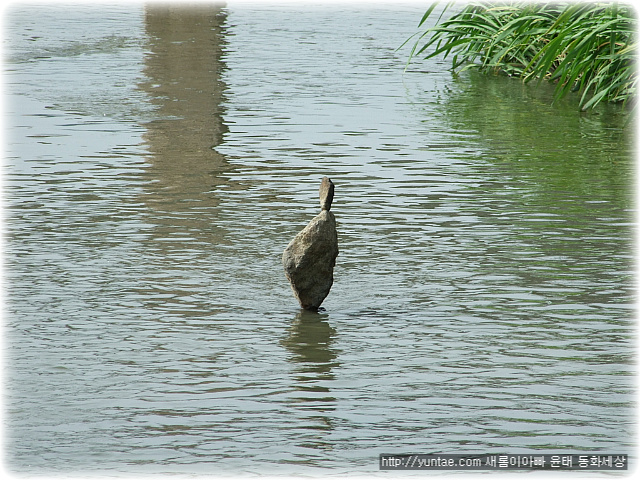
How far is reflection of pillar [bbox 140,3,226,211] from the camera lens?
→ 10148 millimetres

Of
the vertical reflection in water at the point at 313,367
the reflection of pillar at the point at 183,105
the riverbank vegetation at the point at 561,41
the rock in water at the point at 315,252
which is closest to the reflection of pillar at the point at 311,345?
the vertical reflection in water at the point at 313,367

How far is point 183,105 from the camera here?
14.1 metres

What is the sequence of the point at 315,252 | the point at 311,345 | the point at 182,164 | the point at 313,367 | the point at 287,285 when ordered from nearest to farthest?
1. the point at 313,367
2. the point at 311,345
3. the point at 315,252
4. the point at 287,285
5. the point at 182,164

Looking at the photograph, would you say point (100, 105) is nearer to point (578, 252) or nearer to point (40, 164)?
point (40, 164)

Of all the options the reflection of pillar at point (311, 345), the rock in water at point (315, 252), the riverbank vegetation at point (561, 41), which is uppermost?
the riverbank vegetation at point (561, 41)

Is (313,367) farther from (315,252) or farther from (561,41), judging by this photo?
(561,41)

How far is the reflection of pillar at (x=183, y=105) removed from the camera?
10148mm

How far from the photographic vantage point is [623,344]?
6273mm

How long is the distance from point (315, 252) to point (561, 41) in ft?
23.0

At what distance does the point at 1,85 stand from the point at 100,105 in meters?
2.44

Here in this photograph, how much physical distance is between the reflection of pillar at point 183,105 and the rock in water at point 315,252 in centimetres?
284

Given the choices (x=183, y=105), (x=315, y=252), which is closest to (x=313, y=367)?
(x=315, y=252)

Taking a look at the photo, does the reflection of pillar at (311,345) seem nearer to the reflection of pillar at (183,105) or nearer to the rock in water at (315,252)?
the rock in water at (315,252)

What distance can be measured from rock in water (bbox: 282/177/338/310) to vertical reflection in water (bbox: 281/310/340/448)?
23 centimetres
